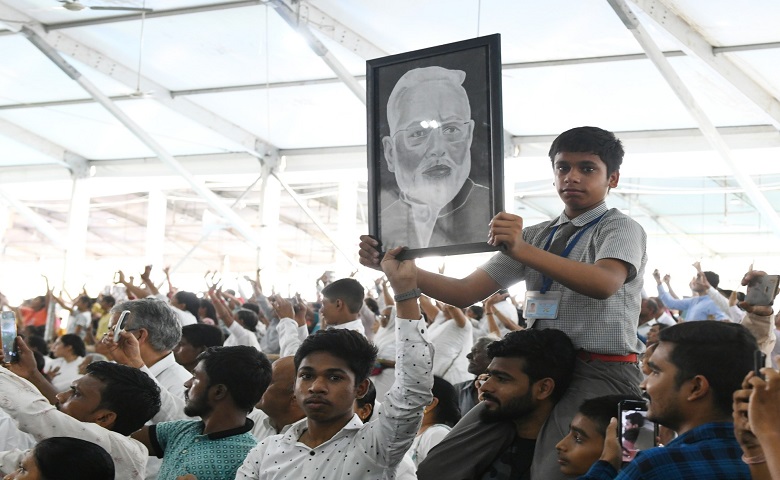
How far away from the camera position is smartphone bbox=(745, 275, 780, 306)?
2842mm

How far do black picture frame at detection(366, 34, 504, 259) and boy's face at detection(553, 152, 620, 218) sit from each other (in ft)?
A: 0.71

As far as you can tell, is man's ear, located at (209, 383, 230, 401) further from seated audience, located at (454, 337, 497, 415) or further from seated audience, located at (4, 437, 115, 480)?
seated audience, located at (454, 337, 497, 415)

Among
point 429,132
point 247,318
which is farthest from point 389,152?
point 247,318

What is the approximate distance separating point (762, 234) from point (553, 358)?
56.3ft

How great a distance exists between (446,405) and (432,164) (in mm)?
1769

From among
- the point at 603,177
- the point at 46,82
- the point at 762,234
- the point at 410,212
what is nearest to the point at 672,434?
the point at 603,177

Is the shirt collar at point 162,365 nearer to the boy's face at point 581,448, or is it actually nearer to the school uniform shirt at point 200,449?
the school uniform shirt at point 200,449

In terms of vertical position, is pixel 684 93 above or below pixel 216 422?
above

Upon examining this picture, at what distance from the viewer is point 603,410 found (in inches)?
89.0

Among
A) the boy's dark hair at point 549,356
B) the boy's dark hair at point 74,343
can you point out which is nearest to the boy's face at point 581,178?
the boy's dark hair at point 549,356

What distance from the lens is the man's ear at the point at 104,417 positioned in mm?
3137

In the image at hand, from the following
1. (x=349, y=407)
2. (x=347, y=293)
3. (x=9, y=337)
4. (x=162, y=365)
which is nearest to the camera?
(x=349, y=407)

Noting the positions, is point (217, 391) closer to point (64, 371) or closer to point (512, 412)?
point (512, 412)

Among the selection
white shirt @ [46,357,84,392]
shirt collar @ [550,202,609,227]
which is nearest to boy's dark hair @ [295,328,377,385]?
shirt collar @ [550,202,609,227]
